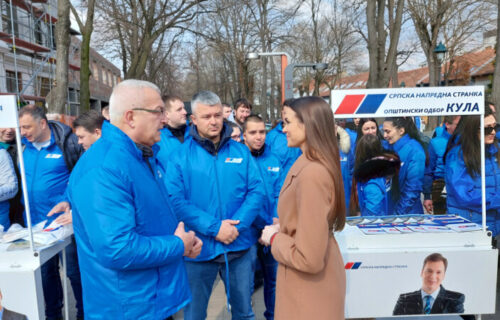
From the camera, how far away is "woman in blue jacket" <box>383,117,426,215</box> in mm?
3518

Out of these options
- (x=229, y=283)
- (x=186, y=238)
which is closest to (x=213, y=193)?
(x=229, y=283)

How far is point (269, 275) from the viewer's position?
3.62m

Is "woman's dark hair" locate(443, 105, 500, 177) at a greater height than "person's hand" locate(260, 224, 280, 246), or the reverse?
"woman's dark hair" locate(443, 105, 500, 177)

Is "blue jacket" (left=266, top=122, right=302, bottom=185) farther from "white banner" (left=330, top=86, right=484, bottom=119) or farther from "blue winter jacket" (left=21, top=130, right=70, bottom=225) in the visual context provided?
"blue winter jacket" (left=21, top=130, right=70, bottom=225)

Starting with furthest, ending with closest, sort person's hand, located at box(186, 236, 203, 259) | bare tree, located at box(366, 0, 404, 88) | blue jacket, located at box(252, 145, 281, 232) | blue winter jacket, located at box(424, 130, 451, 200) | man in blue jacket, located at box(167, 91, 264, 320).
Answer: bare tree, located at box(366, 0, 404, 88) → blue winter jacket, located at box(424, 130, 451, 200) → blue jacket, located at box(252, 145, 281, 232) → man in blue jacket, located at box(167, 91, 264, 320) → person's hand, located at box(186, 236, 203, 259)

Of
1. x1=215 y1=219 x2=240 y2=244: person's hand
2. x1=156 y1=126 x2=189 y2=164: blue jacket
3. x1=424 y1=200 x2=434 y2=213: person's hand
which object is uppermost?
x1=156 y1=126 x2=189 y2=164: blue jacket

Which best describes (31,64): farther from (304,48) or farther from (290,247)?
(290,247)

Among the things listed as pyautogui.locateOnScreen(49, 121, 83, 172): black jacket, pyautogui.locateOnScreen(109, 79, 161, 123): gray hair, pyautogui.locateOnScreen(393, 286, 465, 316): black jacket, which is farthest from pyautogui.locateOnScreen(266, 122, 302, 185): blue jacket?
pyautogui.locateOnScreen(109, 79, 161, 123): gray hair

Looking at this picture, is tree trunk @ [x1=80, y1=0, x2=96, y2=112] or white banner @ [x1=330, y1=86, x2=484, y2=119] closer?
white banner @ [x1=330, y1=86, x2=484, y2=119]

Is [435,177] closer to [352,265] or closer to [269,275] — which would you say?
[352,265]

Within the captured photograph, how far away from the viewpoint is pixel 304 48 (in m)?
30.4

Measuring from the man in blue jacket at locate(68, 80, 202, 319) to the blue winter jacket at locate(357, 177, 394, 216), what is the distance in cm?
206

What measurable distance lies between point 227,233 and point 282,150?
1919mm

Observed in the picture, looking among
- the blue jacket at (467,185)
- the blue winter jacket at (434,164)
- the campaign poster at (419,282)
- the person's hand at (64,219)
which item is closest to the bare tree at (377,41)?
the blue winter jacket at (434,164)
